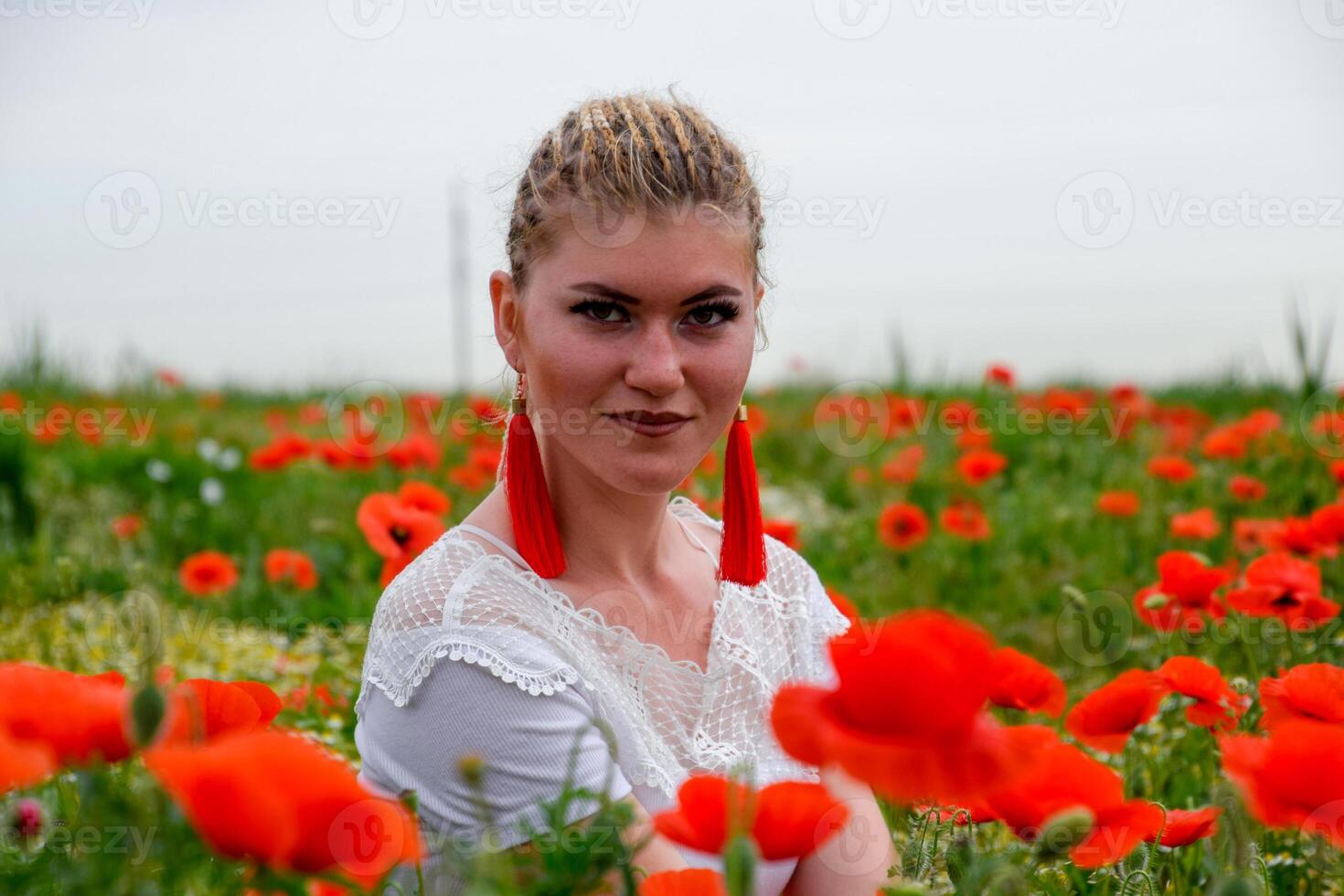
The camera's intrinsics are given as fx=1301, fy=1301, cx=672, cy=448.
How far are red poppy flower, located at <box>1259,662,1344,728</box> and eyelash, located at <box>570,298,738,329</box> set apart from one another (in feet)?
3.38

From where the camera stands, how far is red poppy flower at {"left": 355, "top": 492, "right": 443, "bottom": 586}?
2.85 metres

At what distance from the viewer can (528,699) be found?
196cm

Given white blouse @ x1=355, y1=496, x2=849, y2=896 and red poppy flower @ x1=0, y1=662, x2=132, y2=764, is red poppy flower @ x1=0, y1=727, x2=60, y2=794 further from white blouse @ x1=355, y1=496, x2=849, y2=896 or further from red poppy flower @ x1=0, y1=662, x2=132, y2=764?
white blouse @ x1=355, y1=496, x2=849, y2=896

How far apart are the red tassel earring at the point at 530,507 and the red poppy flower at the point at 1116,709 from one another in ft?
2.95

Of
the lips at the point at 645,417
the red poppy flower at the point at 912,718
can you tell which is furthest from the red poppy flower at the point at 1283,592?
the red poppy flower at the point at 912,718

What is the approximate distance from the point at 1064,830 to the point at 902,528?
3967mm

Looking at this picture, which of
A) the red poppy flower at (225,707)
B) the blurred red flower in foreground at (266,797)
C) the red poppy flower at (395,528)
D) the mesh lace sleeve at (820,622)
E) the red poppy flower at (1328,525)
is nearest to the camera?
the blurred red flower in foreground at (266,797)

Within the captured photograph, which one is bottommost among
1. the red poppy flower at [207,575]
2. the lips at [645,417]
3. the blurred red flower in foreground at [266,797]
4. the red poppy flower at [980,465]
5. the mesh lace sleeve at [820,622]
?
the red poppy flower at [207,575]

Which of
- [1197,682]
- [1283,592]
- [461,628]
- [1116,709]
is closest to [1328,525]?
[1283,592]

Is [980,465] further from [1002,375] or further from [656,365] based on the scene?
[656,365]

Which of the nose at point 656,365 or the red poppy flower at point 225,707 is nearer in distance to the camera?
the red poppy flower at point 225,707

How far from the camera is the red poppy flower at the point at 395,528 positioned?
2.85 meters

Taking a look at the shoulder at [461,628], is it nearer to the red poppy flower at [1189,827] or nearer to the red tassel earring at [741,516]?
the red tassel earring at [741,516]

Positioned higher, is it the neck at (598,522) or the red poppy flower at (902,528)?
the neck at (598,522)
